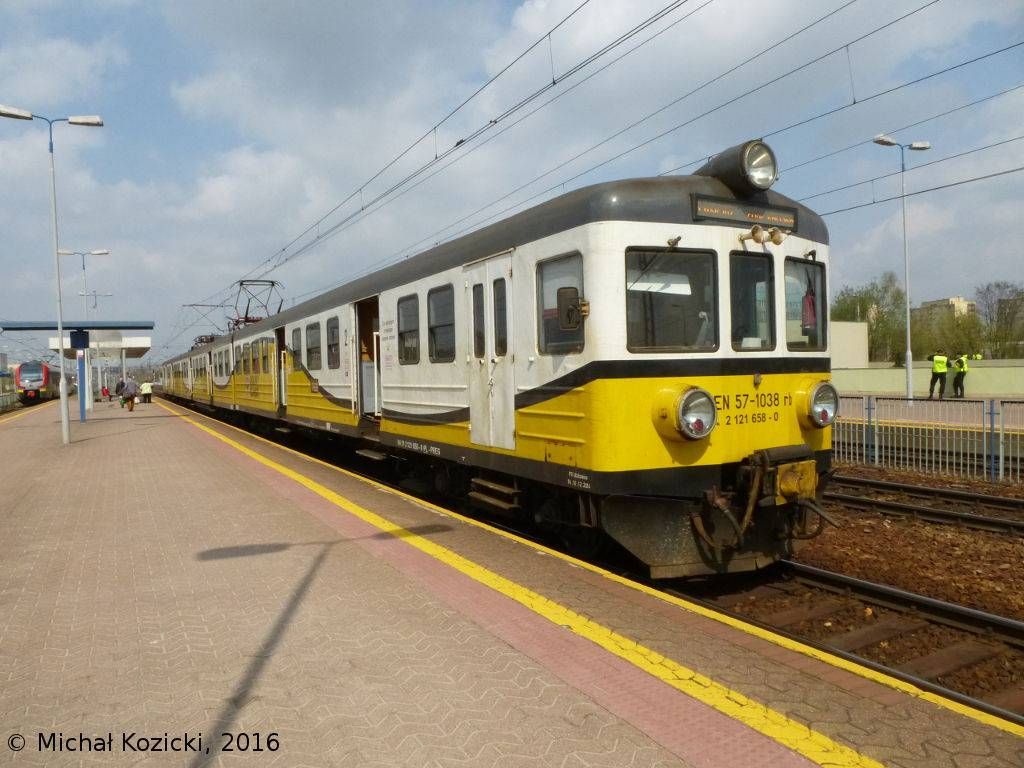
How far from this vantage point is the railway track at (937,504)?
8.12 m

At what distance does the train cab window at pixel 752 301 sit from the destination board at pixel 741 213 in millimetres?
281

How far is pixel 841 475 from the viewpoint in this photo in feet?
→ 39.7

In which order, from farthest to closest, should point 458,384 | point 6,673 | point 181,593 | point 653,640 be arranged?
point 458,384, point 181,593, point 653,640, point 6,673

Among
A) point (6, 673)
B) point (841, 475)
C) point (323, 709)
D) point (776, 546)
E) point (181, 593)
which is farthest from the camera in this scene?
point (841, 475)

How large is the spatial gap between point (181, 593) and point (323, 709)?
88.8 inches

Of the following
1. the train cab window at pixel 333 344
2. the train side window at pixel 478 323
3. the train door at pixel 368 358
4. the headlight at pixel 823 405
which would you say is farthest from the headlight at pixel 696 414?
the train cab window at pixel 333 344

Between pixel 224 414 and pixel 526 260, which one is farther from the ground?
pixel 526 260

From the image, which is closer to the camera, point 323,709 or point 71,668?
point 323,709

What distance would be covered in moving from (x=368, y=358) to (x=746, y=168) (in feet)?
20.9

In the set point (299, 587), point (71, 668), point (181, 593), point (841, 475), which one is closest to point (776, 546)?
point (299, 587)

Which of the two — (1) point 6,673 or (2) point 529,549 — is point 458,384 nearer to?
(2) point 529,549

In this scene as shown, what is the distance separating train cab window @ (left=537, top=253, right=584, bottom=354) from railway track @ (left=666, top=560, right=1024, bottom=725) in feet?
6.65

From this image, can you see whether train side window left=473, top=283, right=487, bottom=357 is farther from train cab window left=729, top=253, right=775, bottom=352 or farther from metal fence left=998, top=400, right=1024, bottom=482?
metal fence left=998, top=400, right=1024, bottom=482

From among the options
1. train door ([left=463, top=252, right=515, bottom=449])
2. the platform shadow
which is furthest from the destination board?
the platform shadow
